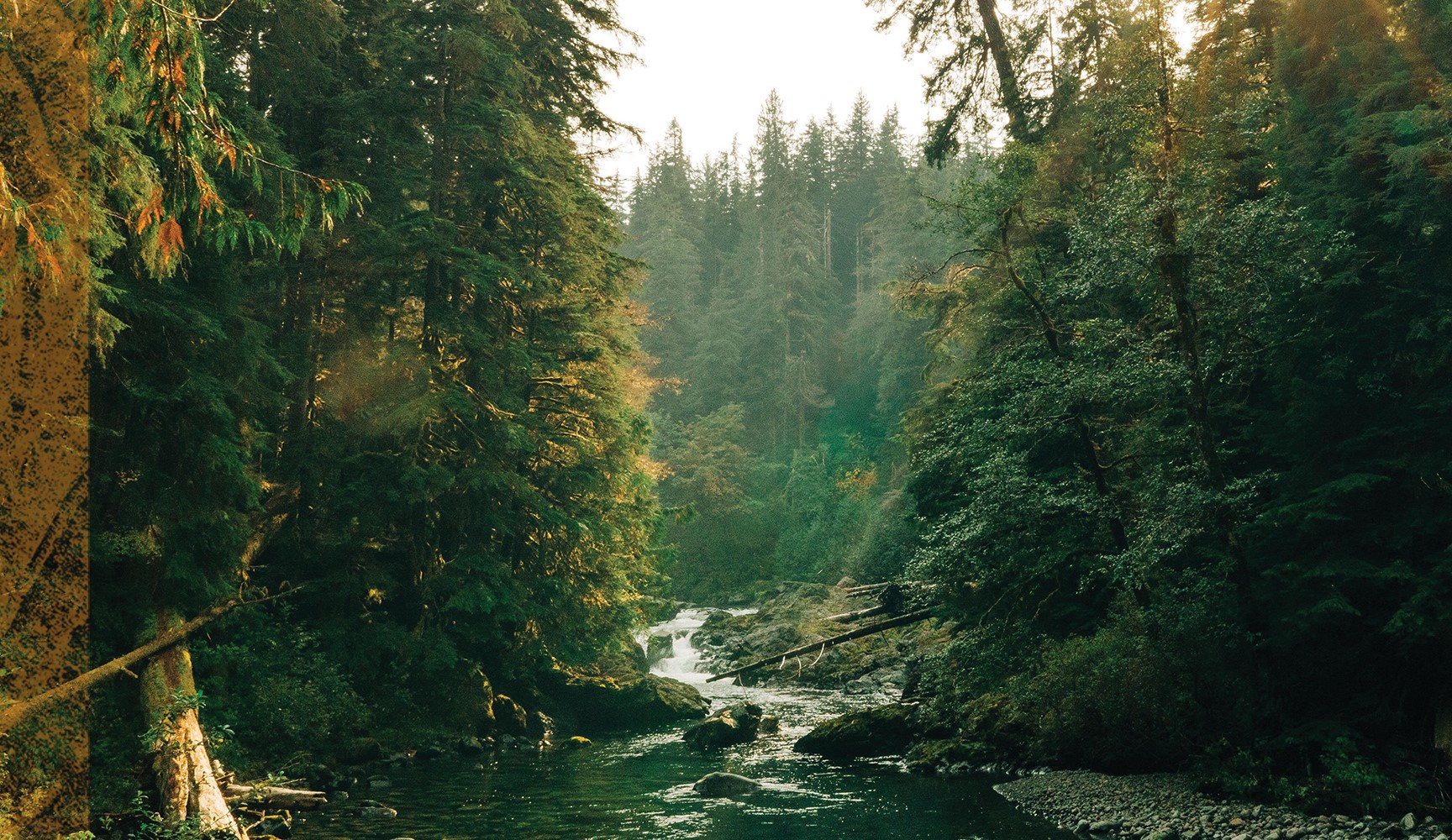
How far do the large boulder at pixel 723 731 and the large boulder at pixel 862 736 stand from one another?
156cm

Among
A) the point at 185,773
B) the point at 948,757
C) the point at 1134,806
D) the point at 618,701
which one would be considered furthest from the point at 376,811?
the point at 618,701

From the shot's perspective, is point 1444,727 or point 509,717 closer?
point 1444,727

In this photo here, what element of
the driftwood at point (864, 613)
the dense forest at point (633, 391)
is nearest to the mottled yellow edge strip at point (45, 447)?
the dense forest at point (633, 391)

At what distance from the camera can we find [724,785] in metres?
14.6

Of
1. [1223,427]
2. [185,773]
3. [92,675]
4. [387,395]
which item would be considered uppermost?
[387,395]

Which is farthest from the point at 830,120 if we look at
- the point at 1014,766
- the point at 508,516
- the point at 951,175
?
the point at 1014,766

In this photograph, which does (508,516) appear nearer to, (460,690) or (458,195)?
(460,690)

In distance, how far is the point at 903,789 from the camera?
Answer: 47.8 ft

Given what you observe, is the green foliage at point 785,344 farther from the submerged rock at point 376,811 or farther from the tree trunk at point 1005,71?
the submerged rock at point 376,811

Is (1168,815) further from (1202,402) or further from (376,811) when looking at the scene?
(376,811)

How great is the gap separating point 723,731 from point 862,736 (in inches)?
121

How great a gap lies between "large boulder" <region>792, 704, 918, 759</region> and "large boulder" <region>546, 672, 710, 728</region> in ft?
18.7

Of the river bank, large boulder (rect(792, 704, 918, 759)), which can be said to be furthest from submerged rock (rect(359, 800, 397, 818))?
the river bank

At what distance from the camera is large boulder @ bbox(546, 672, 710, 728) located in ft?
75.3
